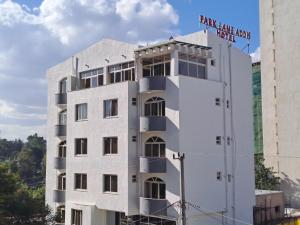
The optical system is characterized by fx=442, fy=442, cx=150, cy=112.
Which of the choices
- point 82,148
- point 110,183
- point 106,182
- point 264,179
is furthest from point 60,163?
point 264,179

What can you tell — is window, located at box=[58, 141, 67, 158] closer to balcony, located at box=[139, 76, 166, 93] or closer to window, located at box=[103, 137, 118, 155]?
window, located at box=[103, 137, 118, 155]

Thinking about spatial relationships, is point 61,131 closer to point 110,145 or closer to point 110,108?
point 110,145

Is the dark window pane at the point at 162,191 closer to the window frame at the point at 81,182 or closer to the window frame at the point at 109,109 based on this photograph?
the window frame at the point at 109,109

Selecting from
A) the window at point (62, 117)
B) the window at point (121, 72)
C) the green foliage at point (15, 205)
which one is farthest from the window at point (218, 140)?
the window at point (62, 117)

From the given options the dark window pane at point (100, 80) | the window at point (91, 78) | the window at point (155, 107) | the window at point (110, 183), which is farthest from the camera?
the window at point (91, 78)

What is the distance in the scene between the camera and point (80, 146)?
3944 cm

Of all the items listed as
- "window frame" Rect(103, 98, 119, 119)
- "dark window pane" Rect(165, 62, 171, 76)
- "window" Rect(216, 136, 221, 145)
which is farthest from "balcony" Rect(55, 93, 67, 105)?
"window" Rect(216, 136, 221, 145)

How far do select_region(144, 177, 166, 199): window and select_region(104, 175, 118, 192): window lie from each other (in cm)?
253

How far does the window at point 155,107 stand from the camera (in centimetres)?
3453

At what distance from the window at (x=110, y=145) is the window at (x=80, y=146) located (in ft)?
9.21

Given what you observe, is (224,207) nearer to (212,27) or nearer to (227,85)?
(227,85)

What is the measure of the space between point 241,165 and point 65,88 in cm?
1878

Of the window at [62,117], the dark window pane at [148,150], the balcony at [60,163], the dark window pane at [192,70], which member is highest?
the dark window pane at [192,70]

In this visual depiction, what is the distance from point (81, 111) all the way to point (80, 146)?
314cm
